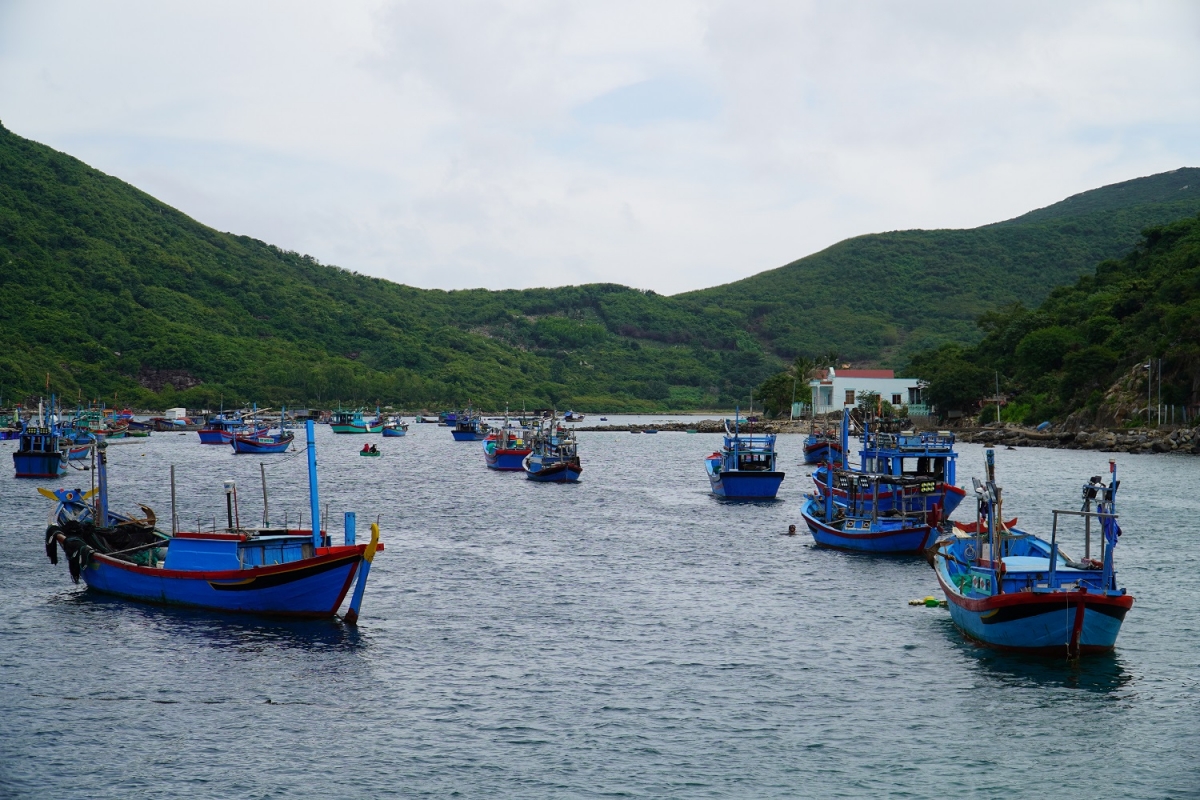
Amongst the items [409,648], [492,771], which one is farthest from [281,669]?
[492,771]

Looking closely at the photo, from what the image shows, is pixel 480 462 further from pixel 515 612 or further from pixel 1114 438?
pixel 515 612

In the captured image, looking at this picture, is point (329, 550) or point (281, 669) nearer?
point (281, 669)

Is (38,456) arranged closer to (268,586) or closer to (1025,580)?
(268,586)

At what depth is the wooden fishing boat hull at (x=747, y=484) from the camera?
3157 inches

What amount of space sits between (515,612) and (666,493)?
49840 mm

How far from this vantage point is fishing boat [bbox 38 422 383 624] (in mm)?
35625

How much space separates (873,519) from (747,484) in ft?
94.8

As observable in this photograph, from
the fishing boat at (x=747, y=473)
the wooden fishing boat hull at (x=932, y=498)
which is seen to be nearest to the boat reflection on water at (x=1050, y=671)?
the wooden fishing boat hull at (x=932, y=498)

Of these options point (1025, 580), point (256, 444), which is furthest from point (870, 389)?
point (1025, 580)

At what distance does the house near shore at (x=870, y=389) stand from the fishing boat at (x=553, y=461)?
97219 mm

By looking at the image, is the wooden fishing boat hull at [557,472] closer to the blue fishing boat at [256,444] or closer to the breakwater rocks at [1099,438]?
the blue fishing boat at [256,444]

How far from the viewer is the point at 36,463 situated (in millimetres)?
98250

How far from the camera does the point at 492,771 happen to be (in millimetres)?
23969

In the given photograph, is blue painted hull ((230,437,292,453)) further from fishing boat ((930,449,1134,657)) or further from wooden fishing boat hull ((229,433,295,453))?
fishing boat ((930,449,1134,657))
